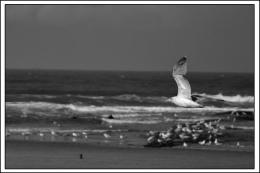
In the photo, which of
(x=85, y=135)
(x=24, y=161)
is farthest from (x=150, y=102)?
(x=24, y=161)

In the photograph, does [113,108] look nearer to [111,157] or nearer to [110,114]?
[110,114]

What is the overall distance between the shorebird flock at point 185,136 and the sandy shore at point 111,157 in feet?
2.26

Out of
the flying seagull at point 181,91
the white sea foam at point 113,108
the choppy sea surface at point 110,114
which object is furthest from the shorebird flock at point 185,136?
the white sea foam at point 113,108

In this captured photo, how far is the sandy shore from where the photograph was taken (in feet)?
46.8

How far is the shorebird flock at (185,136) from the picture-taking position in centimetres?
1744

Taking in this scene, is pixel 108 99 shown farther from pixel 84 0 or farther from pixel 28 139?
pixel 84 0

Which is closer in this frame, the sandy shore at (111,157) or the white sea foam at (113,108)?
the sandy shore at (111,157)

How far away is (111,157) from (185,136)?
349cm

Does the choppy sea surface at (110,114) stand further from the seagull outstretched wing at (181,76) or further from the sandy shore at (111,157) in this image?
the sandy shore at (111,157)

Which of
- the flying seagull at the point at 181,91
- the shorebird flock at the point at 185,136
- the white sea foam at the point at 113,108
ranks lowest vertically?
the shorebird flock at the point at 185,136

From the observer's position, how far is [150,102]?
2977 centimetres

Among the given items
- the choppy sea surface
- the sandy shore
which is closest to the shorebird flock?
the choppy sea surface

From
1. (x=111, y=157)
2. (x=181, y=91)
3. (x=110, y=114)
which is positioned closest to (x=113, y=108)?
(x=110, y=114)

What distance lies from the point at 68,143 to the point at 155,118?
628 centimetres
